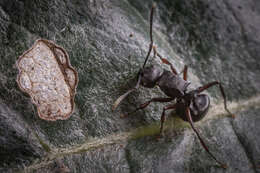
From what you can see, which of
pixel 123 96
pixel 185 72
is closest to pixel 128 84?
pixel 123 96

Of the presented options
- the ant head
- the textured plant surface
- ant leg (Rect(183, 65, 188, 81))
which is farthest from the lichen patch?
ant leg (Rect(183, 65, 188, 81))

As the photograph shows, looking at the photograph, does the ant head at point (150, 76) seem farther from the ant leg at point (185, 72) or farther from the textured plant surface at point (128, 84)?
the ant leg at point (185, 72)

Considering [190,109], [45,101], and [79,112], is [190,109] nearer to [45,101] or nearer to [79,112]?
[79,112]

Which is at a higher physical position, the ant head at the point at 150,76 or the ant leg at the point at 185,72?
the ant head at the point at 150,76

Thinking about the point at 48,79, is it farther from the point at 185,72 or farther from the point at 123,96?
the point at 185,72

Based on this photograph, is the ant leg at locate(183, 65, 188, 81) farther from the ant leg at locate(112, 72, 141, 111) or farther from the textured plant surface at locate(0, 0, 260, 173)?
the ant leg at locate(112, 72, 141, 111)

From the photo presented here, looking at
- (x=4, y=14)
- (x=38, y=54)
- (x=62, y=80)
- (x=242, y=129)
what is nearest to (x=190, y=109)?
(x=242, y=129)

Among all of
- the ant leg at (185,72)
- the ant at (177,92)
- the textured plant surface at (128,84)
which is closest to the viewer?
the textured plant surface at (128,84)

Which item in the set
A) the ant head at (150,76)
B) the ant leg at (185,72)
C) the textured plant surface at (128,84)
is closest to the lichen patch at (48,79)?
the textured plant surface at (128,84)
